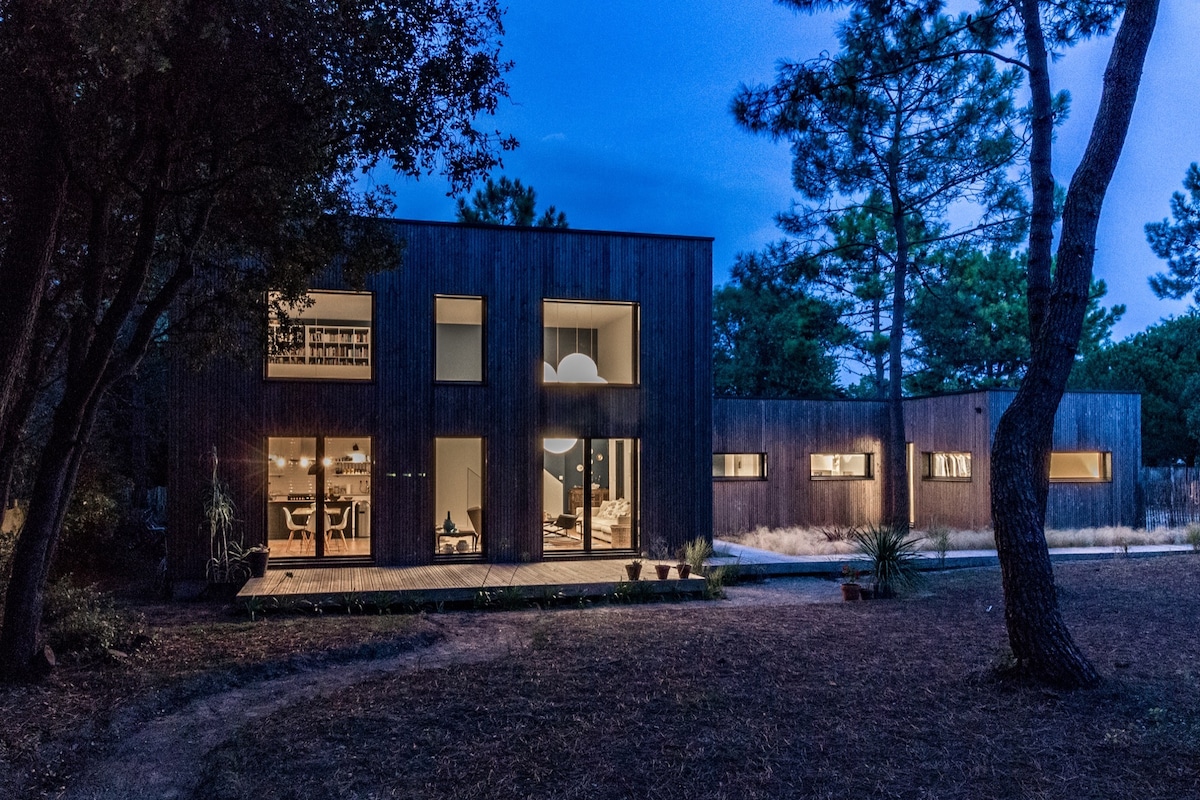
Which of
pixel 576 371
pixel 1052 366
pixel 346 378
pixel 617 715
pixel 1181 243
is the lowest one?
pixel 617 715

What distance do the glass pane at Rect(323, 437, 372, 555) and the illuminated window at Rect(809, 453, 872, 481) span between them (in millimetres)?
8928

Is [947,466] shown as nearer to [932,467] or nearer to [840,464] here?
[932,467]

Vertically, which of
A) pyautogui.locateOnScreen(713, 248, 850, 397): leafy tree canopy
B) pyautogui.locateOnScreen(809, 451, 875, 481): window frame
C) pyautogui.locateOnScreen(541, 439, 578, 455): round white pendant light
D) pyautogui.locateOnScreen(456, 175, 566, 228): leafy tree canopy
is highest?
pyautogui.locateOnScreen(456, 175, 566, 228): leafy tree canopy

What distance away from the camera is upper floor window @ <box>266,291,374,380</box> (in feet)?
38.5

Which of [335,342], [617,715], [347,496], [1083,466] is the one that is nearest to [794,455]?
[1083,466]

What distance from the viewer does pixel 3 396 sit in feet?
17.1

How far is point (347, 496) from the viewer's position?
1311 cm

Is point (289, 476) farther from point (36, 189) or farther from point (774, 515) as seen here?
point (774, 515)

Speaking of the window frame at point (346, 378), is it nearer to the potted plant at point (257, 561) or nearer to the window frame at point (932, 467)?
the potted plant at point (257, 561)

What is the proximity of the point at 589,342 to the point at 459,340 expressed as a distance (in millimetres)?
2181

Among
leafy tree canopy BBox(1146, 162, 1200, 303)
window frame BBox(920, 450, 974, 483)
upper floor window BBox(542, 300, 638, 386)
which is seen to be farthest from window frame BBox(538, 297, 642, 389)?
leafy tree canopy BBox(1146, 162, 1200, 303)

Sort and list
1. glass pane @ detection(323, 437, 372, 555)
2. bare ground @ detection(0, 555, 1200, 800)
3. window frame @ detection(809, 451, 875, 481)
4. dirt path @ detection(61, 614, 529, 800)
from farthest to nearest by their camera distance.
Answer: window frame @ detection(809, 451, 875, 481), glass pane @ detection(323, 437, 372, 555), dirt path @ detection(61, 614, 529, 800), bare ground @ detection(0, 555, 1200, 800)

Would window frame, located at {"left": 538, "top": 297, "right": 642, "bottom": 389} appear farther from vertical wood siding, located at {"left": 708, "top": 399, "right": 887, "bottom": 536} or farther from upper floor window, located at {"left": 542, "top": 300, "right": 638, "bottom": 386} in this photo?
vertical wood siding, located at {"left": 708, "top": 399, "right": 887, "bottom": 536}

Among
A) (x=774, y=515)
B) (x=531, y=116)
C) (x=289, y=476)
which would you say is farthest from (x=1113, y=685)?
(x=531, y=116)
